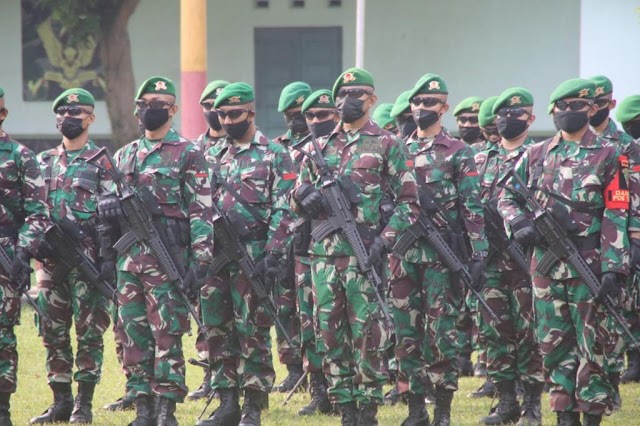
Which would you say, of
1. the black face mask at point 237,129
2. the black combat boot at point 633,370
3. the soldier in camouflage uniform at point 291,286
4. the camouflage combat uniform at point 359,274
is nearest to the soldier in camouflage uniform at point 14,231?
the black face mask at point 237,129

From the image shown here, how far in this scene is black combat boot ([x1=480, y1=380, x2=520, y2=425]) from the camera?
998cm

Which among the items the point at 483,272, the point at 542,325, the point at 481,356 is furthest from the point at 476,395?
the point at 542,325

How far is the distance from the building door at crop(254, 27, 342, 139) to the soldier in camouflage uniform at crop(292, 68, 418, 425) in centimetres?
1211

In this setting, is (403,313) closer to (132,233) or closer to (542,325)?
(542,325)

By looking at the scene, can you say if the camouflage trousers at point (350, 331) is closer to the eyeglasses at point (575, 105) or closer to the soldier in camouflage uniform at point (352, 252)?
the soldier in camouflage uniform at point (352, 252)

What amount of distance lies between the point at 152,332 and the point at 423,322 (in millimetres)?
2010

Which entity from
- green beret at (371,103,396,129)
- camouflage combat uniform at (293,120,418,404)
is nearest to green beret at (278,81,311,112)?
green beret at (371,103,396,129)

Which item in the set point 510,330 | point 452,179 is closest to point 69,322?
point 452,179

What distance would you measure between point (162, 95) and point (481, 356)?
4400 millimetres

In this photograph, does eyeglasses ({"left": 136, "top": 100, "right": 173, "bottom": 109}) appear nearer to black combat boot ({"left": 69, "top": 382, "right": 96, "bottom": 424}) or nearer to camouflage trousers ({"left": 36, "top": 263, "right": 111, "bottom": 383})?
camouflage trousers ({"left": 36, "top": 263, "right": 111, "bottom": 383})

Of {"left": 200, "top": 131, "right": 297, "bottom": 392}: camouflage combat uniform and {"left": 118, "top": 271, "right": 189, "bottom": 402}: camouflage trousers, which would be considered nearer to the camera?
{"left": 118, "top": 271, "right": 189, "bottom": 402}: camouflage trousers

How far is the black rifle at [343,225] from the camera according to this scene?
28.2 feet

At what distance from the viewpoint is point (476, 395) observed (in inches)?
442

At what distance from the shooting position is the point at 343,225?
8648mm
